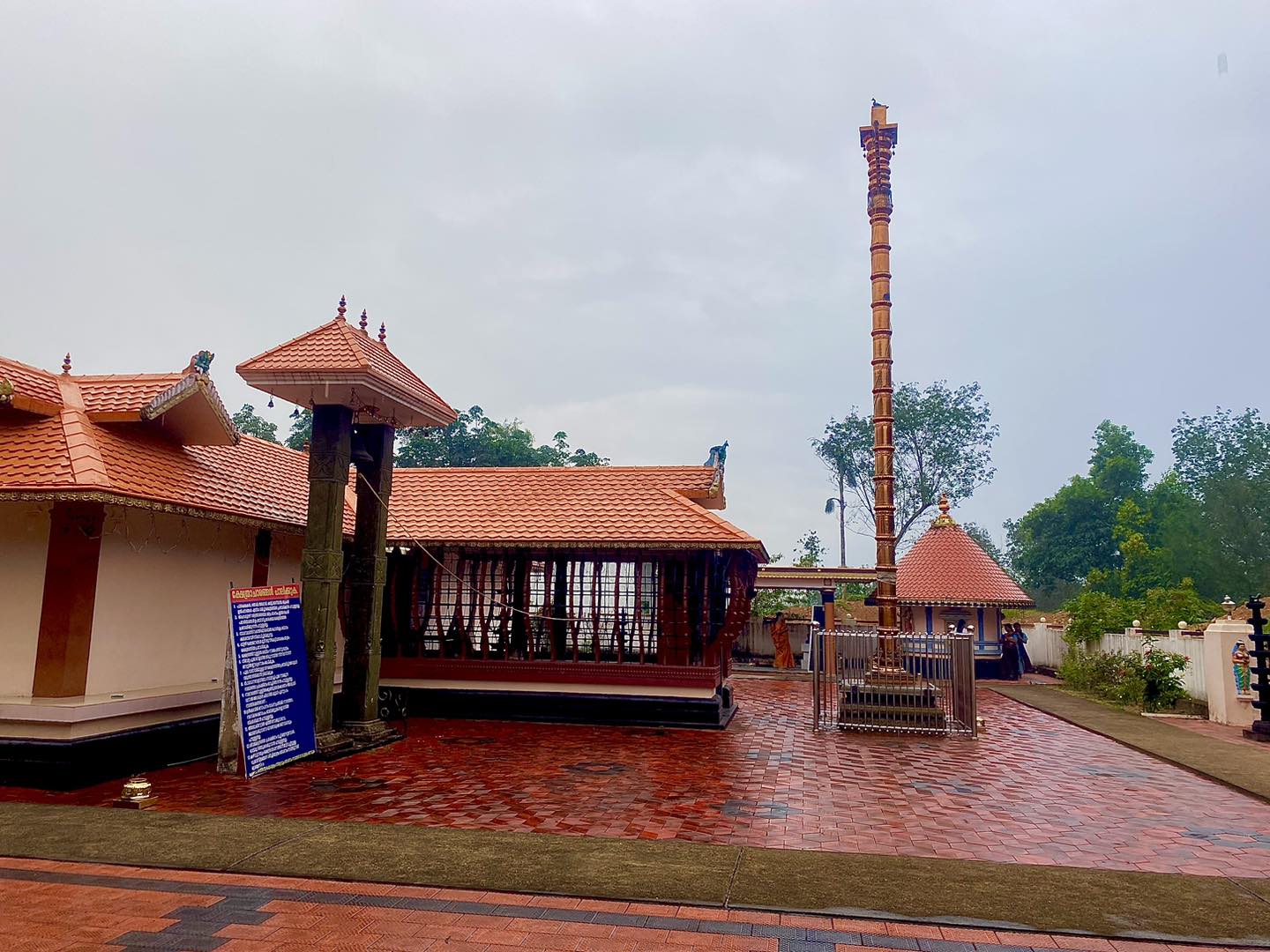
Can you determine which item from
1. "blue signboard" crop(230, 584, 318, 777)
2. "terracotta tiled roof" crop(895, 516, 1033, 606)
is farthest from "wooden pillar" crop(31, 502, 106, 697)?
"terracotta tiled roof" crop(895, 516, 1033, 606)

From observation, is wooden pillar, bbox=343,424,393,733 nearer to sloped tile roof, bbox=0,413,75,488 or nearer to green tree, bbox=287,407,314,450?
sloped tile roof, bbox=0,413,75,488

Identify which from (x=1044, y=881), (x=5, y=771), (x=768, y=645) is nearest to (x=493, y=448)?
(x=768, y=645)

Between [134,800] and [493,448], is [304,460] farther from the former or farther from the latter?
[493,448]

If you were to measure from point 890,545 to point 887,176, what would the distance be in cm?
550

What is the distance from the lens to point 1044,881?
4.67m

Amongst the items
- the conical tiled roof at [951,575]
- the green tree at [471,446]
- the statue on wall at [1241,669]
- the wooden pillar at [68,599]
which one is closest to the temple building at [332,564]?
the wooden pillar at [68,599]

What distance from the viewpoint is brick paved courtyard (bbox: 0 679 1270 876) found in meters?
5.60

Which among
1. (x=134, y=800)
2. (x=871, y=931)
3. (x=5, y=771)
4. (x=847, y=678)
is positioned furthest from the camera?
(x=847, y=678)

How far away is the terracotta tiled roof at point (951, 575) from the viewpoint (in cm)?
1961

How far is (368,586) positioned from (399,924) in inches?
221

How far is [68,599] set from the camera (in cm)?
709

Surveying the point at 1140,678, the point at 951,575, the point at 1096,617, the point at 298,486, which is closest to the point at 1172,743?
the point at 1140,678

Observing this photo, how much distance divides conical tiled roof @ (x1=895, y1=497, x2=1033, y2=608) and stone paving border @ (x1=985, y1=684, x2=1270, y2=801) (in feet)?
15.0

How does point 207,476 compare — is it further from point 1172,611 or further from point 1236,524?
point 1236,524
